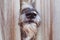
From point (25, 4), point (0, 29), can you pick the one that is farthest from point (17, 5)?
point (0, 29)

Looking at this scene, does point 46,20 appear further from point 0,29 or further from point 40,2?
point 0,29

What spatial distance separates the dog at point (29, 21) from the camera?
2.77 feet

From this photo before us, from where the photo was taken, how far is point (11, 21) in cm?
86

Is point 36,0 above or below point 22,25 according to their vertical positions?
above

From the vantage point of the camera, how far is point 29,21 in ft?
2.78

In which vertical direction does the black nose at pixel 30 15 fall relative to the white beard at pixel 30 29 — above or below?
above

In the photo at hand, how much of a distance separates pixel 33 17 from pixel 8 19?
0.39 ft

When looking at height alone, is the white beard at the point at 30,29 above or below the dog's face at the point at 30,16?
below

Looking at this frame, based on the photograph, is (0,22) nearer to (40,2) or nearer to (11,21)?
(11,21)

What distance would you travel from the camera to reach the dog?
85 centimetres

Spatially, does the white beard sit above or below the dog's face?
below

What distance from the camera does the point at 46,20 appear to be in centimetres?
86

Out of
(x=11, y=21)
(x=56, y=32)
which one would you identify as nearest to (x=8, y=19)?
(x=11, y=21)

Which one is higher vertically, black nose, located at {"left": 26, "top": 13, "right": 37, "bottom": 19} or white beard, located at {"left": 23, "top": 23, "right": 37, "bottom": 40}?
black nose, located at {"left": 26, "top": 13, "right": 37, "bottom": 19}
